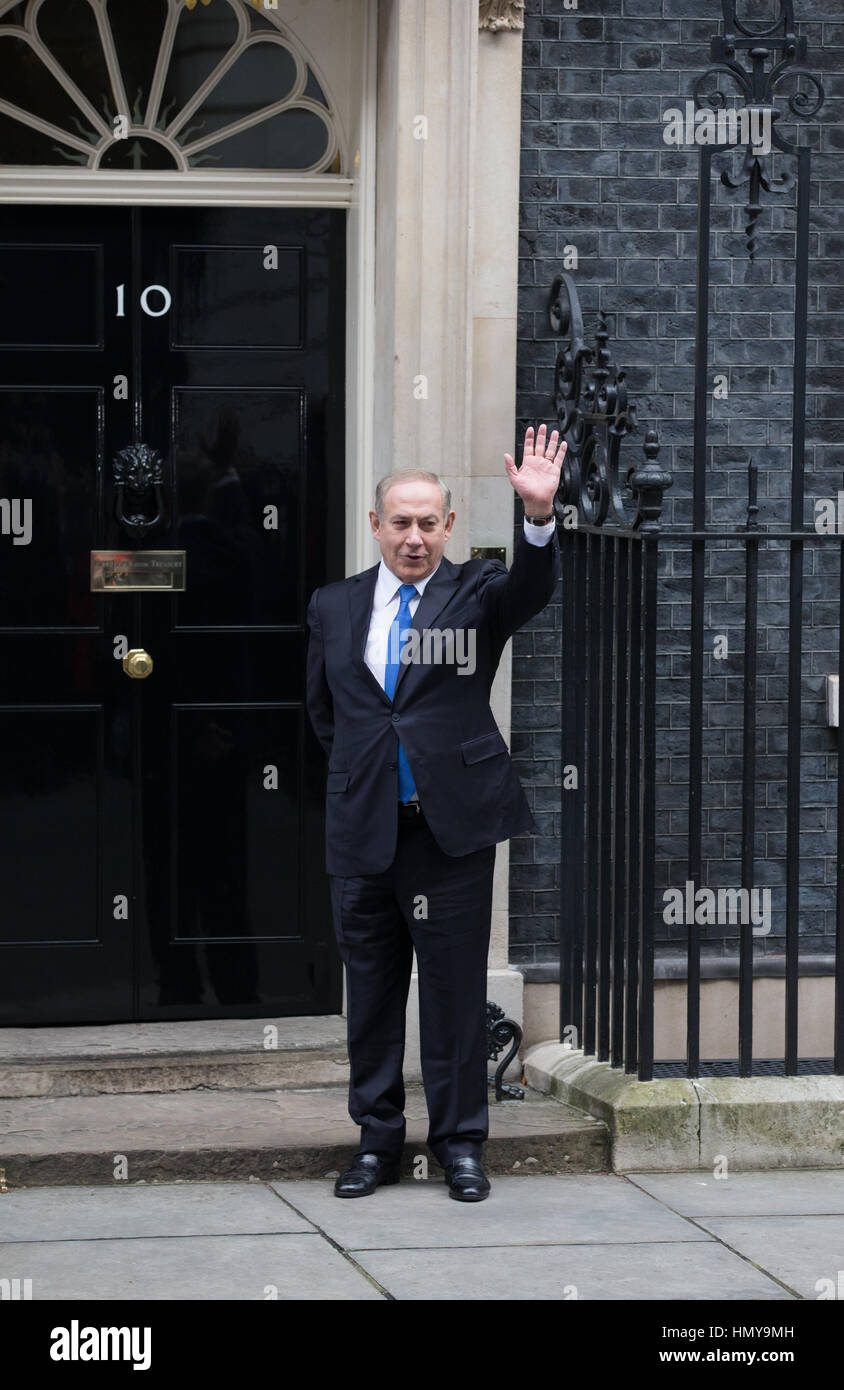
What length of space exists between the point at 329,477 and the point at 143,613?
2.61ft

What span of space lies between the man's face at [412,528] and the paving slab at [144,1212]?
70.3 inches

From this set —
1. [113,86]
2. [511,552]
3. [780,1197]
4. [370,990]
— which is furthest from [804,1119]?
[113,86]

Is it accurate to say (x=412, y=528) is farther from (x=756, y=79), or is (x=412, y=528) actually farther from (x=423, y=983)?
(x=756, y=79)

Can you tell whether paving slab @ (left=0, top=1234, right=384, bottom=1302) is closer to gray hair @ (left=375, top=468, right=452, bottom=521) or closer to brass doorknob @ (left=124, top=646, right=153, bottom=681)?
gray hair @ (left=375, top=468, right=452, bottom=521)

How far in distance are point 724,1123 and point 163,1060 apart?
6.06ft

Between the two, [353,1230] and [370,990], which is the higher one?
[370,990]

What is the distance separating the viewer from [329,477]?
6938mm

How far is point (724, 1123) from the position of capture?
5965 mm

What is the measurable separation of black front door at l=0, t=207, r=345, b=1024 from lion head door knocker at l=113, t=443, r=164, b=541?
0.04ft

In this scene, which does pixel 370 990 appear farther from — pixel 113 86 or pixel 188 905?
pixel 113 86

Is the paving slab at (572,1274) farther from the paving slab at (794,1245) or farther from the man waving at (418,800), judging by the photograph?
the man waving at (418,800)

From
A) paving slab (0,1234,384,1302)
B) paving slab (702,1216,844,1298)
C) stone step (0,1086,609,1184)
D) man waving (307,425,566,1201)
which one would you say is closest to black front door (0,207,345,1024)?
stone step (0,1086,609,1184)

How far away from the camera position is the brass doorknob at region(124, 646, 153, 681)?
22.3 ft

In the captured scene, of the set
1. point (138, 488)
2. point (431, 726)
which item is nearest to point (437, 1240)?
point (431, 726)
